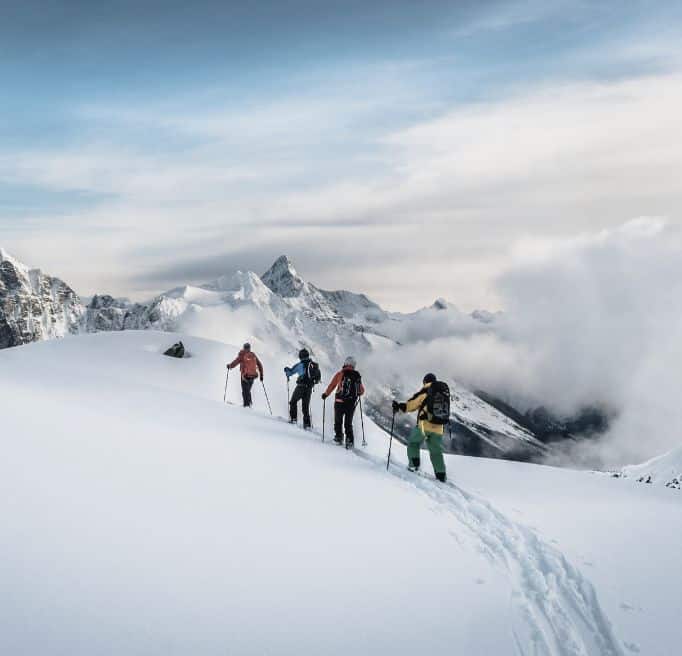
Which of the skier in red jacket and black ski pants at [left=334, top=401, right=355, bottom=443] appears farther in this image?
the skier in red jacket

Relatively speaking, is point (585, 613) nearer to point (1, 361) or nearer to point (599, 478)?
point (599, 478)

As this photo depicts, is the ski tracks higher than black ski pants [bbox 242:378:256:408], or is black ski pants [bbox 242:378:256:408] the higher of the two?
black ski pants [bbox 242:378:256:408]

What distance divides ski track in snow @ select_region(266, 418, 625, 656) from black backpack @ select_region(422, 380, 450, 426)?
121 inches

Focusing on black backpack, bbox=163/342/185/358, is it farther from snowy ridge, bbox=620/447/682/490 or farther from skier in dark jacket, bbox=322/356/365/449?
snowy ridge, bbox=620/447/682/490

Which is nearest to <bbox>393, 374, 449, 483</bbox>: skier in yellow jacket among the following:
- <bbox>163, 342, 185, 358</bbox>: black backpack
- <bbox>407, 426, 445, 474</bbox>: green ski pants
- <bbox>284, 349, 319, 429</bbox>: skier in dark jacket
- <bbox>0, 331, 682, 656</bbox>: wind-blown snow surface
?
<bbox>407, 426, 445, 474</bbox>: green ski pants

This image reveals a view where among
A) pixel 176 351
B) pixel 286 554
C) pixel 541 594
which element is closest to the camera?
pixel 286 554

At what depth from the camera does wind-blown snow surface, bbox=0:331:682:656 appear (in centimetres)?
461

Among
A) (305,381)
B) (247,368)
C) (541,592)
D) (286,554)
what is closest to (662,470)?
(247,368)

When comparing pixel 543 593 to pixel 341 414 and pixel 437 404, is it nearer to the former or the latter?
pixel 437 404

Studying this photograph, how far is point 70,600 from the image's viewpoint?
4453 millimetres

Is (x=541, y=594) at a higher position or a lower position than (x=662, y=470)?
higher

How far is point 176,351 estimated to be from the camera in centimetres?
2870

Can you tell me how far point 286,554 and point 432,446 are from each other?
22.3 ft

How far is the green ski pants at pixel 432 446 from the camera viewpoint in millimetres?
12164
